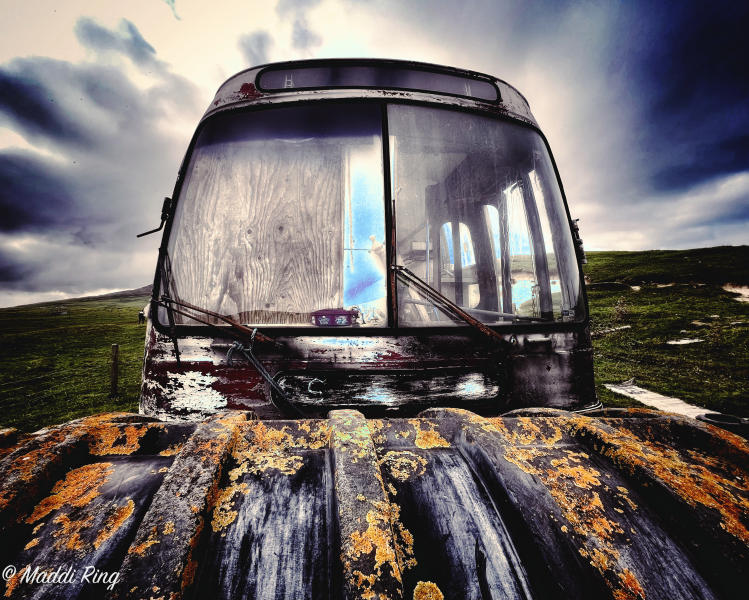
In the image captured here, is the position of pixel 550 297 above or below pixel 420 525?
above

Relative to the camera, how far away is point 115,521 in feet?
2.58

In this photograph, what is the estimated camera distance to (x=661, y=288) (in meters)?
33.4

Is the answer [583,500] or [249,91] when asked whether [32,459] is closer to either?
[583,500]

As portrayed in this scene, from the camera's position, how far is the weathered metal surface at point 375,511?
2.27 feet

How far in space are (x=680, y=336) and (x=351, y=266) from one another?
2113cm

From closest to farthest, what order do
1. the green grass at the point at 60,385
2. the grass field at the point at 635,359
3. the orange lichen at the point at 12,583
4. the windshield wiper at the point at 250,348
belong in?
the orange lichen at the point at 12,583
the windshield wiper at the point at 250,348
the grass field at the point at 635,359
the green grass at the point at 60,385

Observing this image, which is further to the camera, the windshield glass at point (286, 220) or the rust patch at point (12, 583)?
the windshield glass at point (286, 220)

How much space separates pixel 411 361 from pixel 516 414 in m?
0.53

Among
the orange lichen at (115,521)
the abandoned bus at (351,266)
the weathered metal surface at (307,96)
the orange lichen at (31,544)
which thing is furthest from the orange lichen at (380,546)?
the weathered metal surface at (307,96)

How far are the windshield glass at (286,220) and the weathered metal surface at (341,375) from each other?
0.15 metres

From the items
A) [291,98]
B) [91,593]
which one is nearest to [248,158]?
[291,98]

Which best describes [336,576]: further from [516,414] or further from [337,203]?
[337,203]

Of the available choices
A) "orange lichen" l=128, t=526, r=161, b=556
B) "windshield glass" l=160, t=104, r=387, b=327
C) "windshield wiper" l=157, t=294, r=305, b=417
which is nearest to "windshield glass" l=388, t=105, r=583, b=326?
"windshield glass" l=160, t=104, r=387, b=327

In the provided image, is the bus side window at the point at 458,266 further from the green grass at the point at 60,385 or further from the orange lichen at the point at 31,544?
the green grass at the point at 60,385
